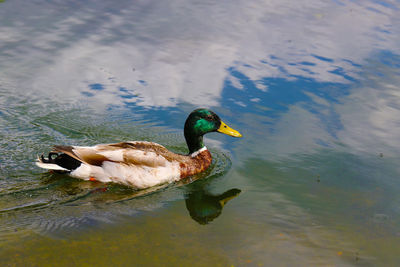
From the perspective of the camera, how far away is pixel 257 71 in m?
10.9

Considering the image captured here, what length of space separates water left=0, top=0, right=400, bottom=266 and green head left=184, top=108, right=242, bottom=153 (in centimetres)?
40

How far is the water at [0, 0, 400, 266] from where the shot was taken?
5.24 metres

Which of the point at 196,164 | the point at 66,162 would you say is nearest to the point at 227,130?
the point at 196,164

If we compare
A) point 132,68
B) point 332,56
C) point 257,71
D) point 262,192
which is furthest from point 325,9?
point 262,192

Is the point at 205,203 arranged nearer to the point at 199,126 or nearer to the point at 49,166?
the point at 199,126

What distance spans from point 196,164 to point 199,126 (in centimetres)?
59

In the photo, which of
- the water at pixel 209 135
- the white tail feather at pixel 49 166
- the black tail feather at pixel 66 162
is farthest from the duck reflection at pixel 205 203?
the white tail feather at pixel 49 166

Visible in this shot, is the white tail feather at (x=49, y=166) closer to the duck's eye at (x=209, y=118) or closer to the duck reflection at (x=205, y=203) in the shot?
the duck reflection at (x=205, y=203)

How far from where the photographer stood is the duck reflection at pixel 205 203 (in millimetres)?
5910

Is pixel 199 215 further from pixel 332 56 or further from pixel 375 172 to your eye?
pixel 332 56

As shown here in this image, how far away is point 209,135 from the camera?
859cm

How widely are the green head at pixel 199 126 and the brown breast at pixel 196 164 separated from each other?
0.17 metres

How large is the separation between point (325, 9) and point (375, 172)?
10.6 meters

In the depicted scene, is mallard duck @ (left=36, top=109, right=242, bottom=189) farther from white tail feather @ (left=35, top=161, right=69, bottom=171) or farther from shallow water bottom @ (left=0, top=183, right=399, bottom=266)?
shallow water bottom @ (left=0, top=183, right=399, bottom=266)
